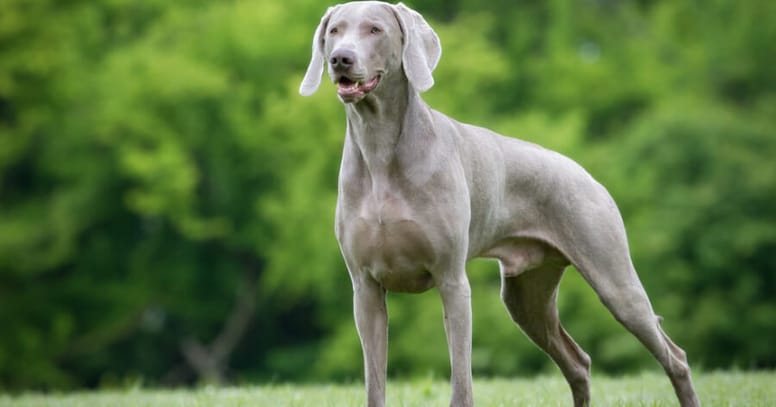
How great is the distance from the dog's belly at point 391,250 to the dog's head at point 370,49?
2.07 ft

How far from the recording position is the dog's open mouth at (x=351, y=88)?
233 inches

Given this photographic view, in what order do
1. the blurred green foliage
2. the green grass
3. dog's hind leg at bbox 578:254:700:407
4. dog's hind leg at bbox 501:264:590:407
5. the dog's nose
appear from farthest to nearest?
the blurred green foliage
the green grass
dog's hind leg at bbox 501:264:590:407
dog's hind leg at bbox 578:254:700:407
the dog's nose

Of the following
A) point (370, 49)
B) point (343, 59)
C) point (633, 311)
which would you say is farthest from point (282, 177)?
point (343, 59)

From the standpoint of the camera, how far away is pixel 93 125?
29.5m

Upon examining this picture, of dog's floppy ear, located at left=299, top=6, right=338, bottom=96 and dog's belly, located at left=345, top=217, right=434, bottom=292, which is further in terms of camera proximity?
dog's floppy ear, located at left=299, top=6, right=338, bottom=96

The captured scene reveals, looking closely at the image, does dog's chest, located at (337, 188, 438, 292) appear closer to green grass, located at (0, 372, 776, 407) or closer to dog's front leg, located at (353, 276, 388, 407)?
dog's front leg, located at (353, 276, 388, 407)

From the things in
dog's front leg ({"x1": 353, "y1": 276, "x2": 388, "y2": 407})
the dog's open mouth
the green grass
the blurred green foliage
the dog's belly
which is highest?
the dog's open mouth

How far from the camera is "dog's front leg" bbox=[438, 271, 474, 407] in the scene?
6141mm

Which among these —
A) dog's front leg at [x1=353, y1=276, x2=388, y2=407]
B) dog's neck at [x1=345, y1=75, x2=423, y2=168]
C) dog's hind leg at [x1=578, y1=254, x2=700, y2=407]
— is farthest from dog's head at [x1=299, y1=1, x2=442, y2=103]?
dog's hind leg at [x1=578, y1=254, x2=700, y2=407]

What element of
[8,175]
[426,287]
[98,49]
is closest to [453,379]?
[426,287]

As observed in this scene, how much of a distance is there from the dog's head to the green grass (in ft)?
7.68

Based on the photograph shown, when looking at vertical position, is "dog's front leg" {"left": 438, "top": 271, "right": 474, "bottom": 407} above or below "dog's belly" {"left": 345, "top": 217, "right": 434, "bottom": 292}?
below

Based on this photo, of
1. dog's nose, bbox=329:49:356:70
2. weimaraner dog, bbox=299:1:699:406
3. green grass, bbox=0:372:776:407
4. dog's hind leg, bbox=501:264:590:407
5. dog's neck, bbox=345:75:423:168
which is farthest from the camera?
green grass, bbox=0:372:776:407

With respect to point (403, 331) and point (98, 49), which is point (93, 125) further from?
point (403, 331)
